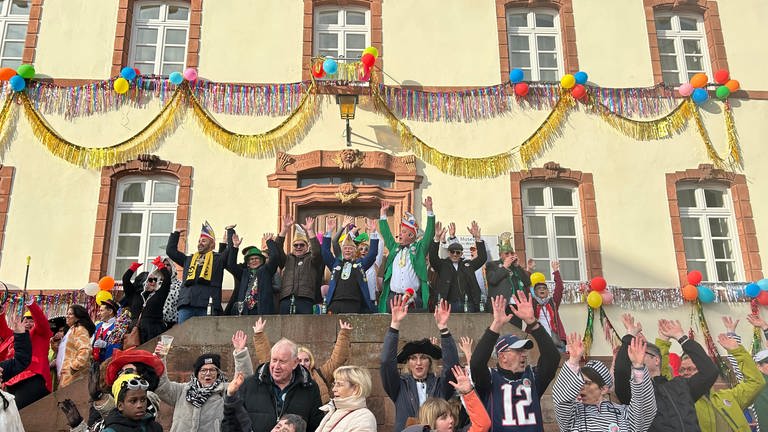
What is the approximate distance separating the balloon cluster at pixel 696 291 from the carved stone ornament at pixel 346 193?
5.30 meters

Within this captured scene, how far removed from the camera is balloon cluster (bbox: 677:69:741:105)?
40.7 feet

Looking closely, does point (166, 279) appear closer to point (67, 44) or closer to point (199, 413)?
point (199, 413)

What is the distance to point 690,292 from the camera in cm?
1128

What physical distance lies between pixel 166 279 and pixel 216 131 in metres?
4.23

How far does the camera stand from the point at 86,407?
6.64m

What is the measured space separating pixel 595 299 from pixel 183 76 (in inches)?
294

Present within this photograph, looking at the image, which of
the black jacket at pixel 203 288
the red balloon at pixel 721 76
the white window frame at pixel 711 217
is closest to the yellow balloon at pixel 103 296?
the black jacket at pixel 203 288

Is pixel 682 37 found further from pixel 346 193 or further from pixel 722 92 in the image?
pixel 346 193

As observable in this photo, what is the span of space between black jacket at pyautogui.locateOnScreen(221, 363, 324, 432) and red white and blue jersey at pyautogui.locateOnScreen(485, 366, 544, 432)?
46.2 inches

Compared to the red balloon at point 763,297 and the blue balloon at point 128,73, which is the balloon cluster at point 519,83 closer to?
the red balloon at point 763,297

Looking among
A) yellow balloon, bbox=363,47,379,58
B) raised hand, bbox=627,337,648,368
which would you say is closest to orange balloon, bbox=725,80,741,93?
yellow balloon, bbox=363,47,379,58

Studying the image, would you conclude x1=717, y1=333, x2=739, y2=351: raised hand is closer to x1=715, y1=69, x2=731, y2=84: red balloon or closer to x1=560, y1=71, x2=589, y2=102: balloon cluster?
x1=560, y1=71, x2=589, y2=102: balloon cluster

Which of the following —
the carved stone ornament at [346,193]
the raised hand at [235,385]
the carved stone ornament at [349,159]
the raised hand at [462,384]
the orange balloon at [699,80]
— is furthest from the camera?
the orange balloon at [699,80]

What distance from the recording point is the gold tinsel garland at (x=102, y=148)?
11742mm
